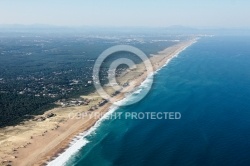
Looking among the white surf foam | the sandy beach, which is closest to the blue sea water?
the white surf foam

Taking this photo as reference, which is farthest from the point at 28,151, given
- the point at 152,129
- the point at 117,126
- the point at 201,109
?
the point at 201,109

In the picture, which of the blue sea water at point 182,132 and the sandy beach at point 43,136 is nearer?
the blue sea water at point 182,132

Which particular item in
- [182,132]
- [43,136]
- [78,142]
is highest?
[182,132]

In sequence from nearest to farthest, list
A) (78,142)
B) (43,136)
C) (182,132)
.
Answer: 1. (78,142)
2. (43,136)
3. (182,132)

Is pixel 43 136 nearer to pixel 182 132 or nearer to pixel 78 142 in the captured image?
pixel 78 142

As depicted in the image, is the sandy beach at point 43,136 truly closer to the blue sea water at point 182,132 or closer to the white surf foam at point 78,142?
the white surf foam at point 78,142

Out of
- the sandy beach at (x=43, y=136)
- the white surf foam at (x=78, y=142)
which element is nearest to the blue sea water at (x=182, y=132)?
the white surf foam at (x=78, y=142)

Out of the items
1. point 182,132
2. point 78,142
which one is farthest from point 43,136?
point 182,132

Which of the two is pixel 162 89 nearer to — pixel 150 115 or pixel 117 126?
pixel 150 115

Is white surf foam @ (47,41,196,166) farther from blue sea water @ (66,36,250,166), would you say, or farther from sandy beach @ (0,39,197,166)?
blue sea water @ (66,36,250,166)
